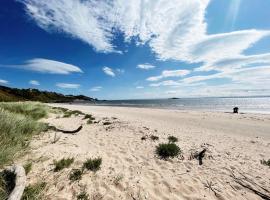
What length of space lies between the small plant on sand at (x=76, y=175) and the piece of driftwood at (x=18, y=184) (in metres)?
1.07

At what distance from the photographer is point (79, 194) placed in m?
3.53

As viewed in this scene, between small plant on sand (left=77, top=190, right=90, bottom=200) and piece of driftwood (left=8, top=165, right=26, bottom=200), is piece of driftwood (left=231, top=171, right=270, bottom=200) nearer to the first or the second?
small plant on sand (left=77, top=190, right=90, bottom=200)

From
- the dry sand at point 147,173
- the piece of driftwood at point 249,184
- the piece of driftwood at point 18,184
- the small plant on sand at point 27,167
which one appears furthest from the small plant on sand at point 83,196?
the piece of driftwood at point 249,184

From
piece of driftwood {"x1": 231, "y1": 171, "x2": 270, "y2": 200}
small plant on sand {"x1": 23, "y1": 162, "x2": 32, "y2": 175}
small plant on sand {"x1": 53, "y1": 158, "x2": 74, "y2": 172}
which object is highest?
small plant on sand {"x1": 23, "y1": 162, "x2": 32, "y2": 175}

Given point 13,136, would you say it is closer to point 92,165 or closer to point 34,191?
point 92,165

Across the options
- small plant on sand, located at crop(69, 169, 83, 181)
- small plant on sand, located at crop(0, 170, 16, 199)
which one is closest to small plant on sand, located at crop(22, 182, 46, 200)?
small plant on sand, located at crop(0, 170, 16, 199)

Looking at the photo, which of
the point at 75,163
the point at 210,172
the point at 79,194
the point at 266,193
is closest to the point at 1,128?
the point at 75,163

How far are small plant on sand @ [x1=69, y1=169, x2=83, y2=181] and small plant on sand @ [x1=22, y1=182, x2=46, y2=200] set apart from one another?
624mm

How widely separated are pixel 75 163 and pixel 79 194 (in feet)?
5.07

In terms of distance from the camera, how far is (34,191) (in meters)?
3.29

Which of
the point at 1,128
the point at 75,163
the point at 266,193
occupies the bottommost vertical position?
the point at 266,193

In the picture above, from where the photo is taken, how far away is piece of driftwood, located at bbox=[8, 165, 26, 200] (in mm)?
2812

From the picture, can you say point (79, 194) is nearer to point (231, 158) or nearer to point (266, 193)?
point (266, 193)

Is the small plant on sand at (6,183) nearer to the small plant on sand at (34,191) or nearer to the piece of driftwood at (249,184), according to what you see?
the small plant on sand at (34,191)
